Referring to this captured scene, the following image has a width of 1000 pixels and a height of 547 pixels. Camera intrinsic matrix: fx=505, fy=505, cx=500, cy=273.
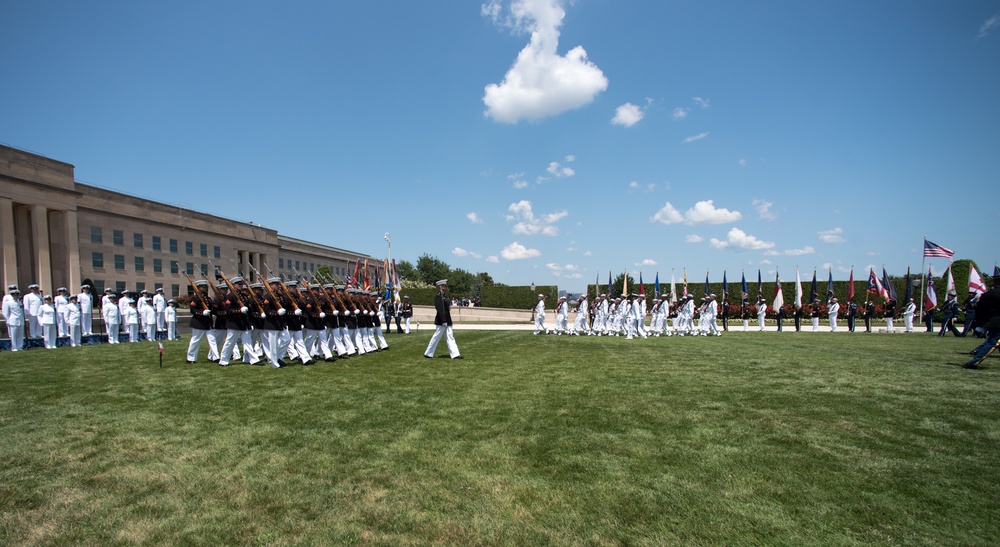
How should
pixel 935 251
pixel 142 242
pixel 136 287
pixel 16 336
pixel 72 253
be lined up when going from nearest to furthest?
1. pixel 16 336
2. pixel 935 251
3. pixel 72 253
4. pixel 136 287
5. pixel 142 242

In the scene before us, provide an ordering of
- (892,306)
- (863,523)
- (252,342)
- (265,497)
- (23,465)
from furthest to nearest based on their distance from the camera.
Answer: (892,306) < (252,342) < (23,465) < (265,497) < (863,523)

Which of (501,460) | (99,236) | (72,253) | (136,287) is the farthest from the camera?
(136,287)

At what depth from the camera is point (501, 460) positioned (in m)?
4.98

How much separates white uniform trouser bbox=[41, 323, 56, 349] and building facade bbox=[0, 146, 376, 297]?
11.1m

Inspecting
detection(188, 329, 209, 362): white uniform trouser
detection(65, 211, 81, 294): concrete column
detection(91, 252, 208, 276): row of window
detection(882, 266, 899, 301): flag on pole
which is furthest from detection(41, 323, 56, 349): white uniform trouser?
detection(882, 266, 899, 301): flag on pole

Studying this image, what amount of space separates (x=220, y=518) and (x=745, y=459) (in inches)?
184

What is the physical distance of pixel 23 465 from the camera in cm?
491

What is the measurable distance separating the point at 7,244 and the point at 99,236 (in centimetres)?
1009

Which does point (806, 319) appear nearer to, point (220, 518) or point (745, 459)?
point (745, 459)

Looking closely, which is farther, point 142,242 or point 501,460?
point 142,242

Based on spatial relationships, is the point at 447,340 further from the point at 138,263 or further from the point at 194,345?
the point at 138,263

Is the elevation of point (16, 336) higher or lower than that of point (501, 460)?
higher

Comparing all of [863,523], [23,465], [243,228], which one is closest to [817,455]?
[863,523]

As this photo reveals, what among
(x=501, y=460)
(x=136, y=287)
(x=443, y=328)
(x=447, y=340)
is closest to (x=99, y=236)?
(x=136, y=287)
